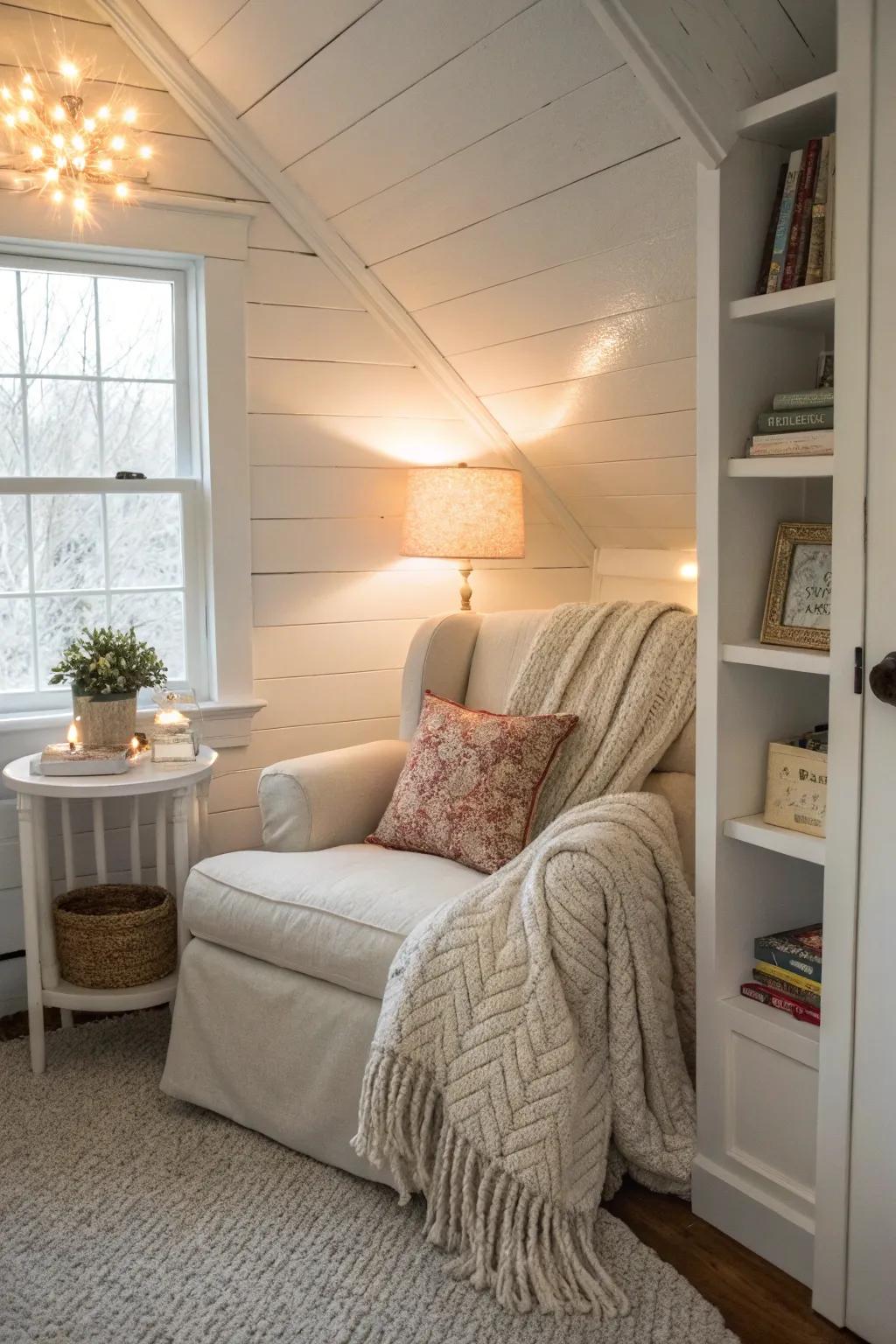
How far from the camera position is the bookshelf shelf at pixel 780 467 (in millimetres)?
1740

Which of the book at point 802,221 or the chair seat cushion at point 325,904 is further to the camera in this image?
the chair seat cushion at point 325,904

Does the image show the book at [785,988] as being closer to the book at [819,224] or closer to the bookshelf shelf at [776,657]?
the bookshelf shelf at [776,657]

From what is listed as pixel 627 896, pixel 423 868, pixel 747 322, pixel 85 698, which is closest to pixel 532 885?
pixel 627 896

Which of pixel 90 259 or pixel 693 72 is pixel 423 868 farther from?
pixel 90 259

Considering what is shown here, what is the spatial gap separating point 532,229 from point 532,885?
4.39 feet

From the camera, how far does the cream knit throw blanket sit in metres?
1.86

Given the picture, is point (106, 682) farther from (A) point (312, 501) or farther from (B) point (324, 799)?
(A) point (312, 501)

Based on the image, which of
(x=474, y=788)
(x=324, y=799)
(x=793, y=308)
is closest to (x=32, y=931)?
(x=324, y=799)

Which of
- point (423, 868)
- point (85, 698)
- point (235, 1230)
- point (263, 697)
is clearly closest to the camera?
point (235, 1230)

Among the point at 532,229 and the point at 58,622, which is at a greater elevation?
the point at 532,229

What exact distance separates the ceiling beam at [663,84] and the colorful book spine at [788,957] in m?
1.20

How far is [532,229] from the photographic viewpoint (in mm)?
2504

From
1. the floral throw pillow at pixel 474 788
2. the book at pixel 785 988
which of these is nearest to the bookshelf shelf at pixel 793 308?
the floral throw pillow at pixel 474 788

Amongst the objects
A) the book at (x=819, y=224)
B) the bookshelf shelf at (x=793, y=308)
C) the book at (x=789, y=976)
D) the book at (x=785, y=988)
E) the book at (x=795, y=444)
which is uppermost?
the book at (x=819, y=224)
